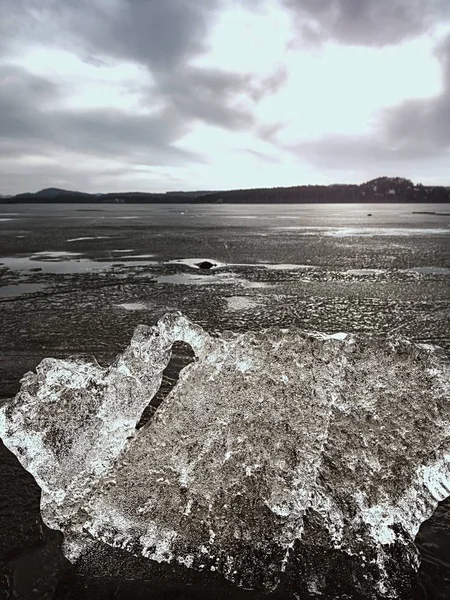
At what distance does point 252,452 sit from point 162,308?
8.66 m

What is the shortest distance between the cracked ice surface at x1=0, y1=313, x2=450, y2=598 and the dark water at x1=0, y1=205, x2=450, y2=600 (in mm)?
244

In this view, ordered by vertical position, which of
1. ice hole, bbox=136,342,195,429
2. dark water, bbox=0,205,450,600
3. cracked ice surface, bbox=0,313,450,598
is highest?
cracked ice surface, bbox=0,313,450,598

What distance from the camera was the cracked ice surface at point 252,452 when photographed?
3.99m

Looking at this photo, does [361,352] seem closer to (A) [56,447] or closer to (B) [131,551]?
(B) [131,551]

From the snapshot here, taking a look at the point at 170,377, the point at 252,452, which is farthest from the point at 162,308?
the point at 252,452

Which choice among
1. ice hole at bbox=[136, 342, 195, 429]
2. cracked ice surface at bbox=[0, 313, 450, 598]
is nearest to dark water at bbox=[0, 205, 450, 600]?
ice hole at bbox=[136, 342, 195, 429]

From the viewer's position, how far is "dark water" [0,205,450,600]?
3781 millimetres

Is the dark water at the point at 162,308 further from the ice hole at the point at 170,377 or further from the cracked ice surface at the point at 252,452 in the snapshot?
the cracked ice surface at the point at 252,452

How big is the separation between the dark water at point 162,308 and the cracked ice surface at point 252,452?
24 cm

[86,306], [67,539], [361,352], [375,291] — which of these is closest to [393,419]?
[361,352]

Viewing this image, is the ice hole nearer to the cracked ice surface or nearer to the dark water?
the dark water

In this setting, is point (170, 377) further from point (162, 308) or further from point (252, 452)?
point (162, 308)

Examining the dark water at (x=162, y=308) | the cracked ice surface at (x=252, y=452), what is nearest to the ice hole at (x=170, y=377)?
the dark water at (x=162, y=308)

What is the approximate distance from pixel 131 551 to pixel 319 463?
1.84 meters
